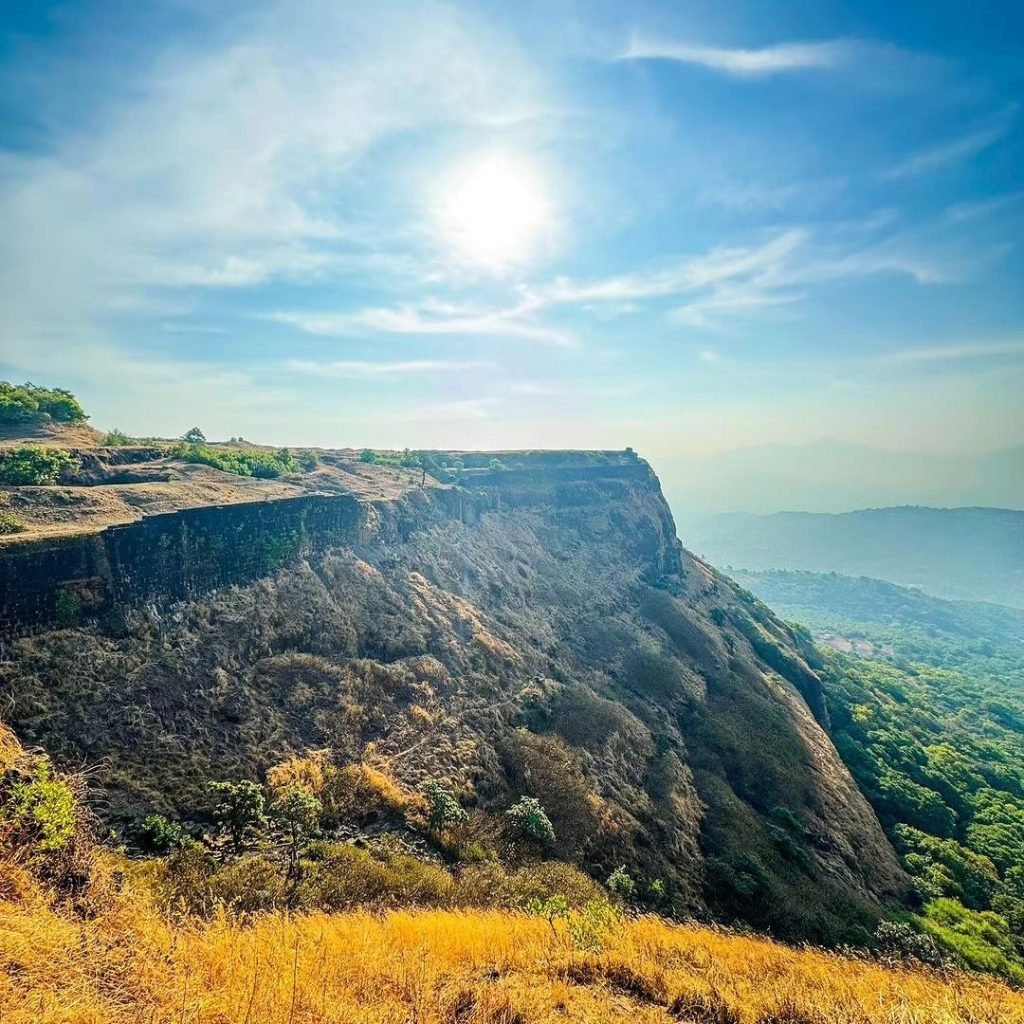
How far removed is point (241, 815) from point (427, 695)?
14.6 metres

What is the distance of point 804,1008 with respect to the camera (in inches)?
365

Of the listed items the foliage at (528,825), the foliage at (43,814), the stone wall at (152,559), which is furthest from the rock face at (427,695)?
the foliage at (43,814)

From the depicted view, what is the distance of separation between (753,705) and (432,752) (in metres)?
32.9

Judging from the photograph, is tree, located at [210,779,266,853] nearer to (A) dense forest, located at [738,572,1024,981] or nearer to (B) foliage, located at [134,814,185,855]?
(B) foliage, located at [134,814,185,855]

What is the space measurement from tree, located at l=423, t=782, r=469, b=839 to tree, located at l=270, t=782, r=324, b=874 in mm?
5116

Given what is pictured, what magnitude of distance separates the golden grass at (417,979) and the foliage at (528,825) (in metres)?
13.8

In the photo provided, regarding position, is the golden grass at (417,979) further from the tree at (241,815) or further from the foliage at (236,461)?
the foliage at (236,461)

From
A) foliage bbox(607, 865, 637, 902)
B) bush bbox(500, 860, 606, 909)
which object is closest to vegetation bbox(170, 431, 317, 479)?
bush bbox(500, 860, 606, 909)

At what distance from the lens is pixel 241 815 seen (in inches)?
756

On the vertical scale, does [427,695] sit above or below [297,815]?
below

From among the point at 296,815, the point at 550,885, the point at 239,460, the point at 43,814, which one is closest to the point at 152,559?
the point at 296,815

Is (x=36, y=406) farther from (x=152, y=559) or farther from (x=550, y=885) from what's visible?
(x=550, y=885)

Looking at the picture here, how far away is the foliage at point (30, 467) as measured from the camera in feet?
95.9

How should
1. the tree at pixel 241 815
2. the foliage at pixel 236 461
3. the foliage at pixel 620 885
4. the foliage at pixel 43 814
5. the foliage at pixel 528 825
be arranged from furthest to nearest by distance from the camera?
the foliage at pixel 236 461
the foliage at pixel 528 825
the foliage at pixel 620 885
the tree at pixel 241 815
the foliage at pixel 43 814
